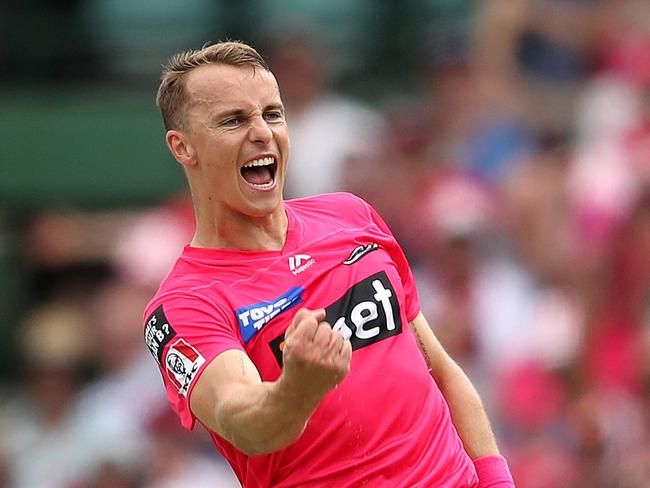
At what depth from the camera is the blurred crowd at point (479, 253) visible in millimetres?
7699

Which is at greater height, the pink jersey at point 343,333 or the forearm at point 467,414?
the pink jersey at point 343,333

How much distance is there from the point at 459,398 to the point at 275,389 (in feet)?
3.88

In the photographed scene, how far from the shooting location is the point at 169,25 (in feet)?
35.5

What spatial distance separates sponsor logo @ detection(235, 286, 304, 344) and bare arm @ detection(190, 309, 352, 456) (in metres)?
0.19

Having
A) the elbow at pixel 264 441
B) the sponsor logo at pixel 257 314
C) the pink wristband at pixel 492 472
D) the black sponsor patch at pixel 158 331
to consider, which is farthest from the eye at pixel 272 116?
the pink wristband at pixel 492 472

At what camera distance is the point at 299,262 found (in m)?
4.30

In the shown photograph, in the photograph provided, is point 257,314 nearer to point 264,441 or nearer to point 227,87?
point 264,441

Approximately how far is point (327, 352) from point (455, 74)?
603 centimetres

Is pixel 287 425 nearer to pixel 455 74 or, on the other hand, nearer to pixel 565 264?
pixel 565 264

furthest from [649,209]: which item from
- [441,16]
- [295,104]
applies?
[441,16]

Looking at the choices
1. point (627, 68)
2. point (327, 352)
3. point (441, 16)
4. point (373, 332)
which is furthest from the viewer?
point (441, 16)

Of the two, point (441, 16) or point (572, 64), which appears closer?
point (572, 64)

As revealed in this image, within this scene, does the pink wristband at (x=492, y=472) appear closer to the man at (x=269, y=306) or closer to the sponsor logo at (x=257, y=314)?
the man at (x=269, y=306)

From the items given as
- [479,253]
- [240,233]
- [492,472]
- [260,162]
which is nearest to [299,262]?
[240,233]
